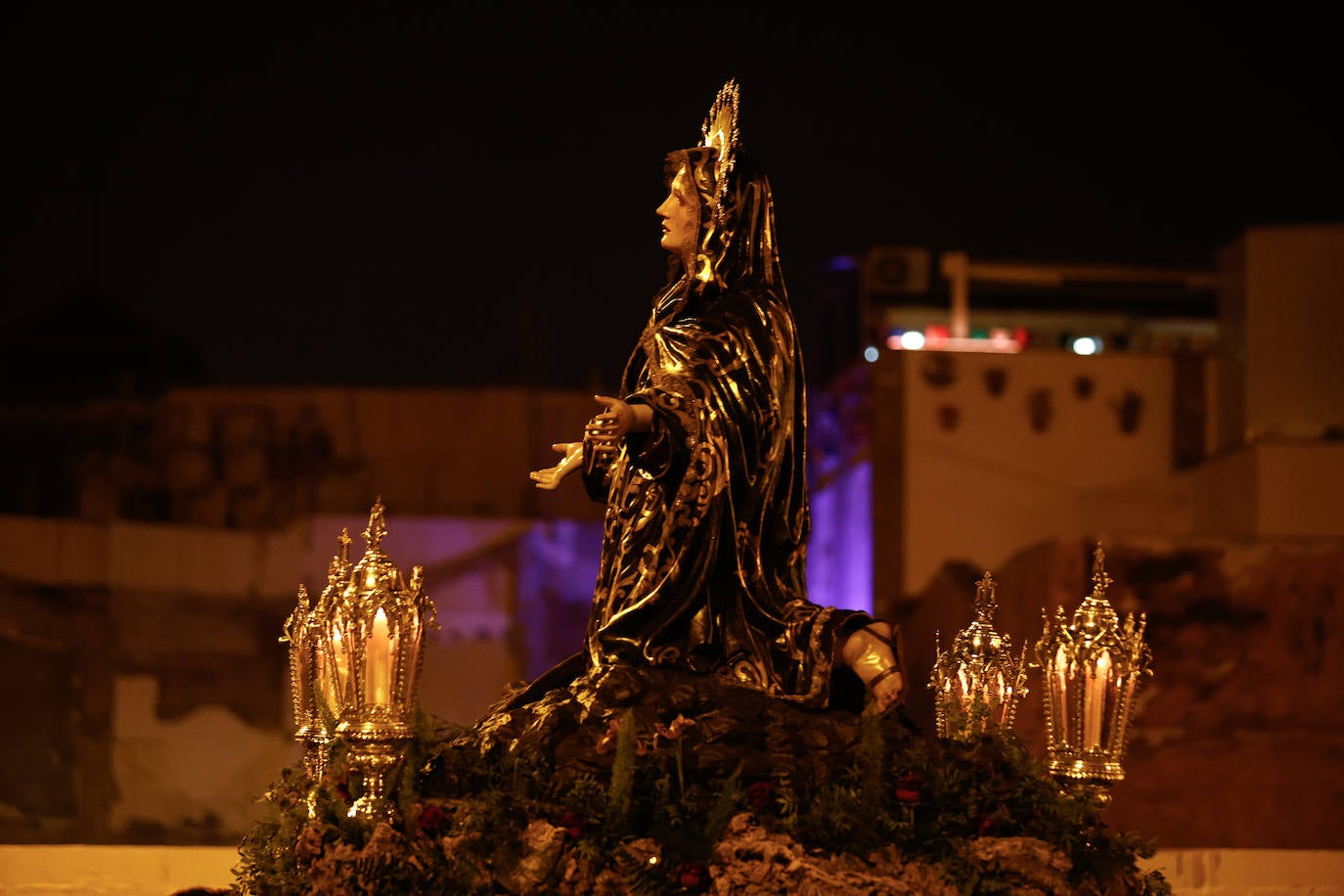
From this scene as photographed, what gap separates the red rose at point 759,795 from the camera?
486 cm

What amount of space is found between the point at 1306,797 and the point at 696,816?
11553mm

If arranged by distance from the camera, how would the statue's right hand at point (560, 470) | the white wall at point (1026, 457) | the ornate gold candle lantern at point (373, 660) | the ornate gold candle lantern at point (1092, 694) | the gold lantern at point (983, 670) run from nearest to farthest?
the ornate gold candle lantern at point (373, 660)
the ornate gold candle lantern at point (1092, 694)
the statue's right hand at point (560, 470)
the gold lantern at point (983, 670)
the white wall at point (1026, 457)

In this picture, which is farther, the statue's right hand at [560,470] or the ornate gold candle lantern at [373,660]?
the statue's right hand at [560,470]

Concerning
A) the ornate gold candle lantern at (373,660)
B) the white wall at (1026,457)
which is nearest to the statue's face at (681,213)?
the ornate gold candle lantern at (373,660)

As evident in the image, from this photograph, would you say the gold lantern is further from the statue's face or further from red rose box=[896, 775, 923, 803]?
the statue's face

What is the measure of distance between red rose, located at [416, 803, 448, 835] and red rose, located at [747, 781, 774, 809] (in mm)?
809

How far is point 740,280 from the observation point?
591cm

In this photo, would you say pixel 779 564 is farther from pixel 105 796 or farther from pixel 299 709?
pixel 105 796

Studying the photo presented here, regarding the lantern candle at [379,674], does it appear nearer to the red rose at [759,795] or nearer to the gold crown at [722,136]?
the red rose at [759,795]

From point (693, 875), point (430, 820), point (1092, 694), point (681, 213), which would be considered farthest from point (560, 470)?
point (1092, 694)

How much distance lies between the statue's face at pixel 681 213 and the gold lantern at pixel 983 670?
153 cm

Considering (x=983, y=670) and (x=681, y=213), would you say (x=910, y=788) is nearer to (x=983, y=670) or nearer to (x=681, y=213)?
(x=983, y=670)

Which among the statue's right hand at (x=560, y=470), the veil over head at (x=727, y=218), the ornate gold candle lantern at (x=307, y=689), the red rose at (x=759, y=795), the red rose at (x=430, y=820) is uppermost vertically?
the veil over head at (x=727, y=218)

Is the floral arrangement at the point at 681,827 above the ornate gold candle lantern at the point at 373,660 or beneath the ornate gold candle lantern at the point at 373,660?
beneath
